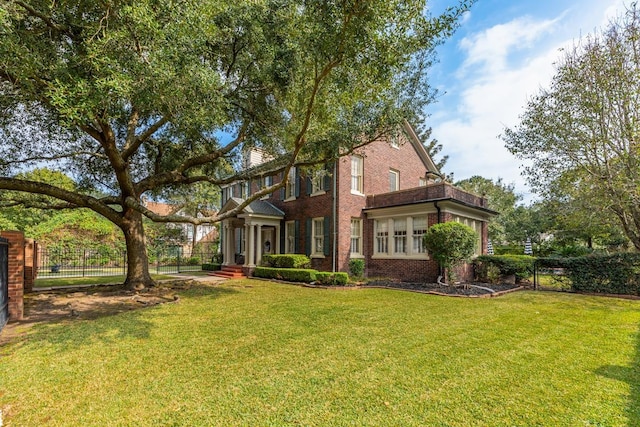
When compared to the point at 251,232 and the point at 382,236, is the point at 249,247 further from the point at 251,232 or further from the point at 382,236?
the point at 382,236

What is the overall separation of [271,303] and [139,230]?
19.9 ft

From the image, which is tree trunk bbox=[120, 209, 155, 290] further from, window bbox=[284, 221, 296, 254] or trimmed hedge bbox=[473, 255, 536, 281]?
trimmed hedge bbox=[473, 255, 536, 281]

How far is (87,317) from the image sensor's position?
23.0 ft

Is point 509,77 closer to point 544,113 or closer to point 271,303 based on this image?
point 544,113

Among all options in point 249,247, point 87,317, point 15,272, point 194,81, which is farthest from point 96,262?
point 194,81

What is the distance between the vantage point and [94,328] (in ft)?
19.7

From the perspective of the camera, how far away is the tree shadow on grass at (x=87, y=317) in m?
5.37

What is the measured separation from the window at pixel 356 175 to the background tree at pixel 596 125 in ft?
22.6

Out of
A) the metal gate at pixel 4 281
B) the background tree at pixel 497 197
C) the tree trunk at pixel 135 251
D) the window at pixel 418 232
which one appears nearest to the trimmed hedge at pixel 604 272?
the window at pixel 418 232

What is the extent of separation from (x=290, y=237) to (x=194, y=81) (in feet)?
35.9

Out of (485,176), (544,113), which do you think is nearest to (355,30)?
(544,113)

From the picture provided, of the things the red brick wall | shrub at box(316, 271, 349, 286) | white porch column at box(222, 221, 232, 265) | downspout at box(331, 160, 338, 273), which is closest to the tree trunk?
shrub at box(316, 271, 349, 286)

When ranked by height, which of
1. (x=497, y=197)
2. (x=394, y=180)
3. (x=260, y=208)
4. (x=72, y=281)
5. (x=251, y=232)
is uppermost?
(x=497, y=197)

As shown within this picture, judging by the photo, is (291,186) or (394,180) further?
(394,180)
